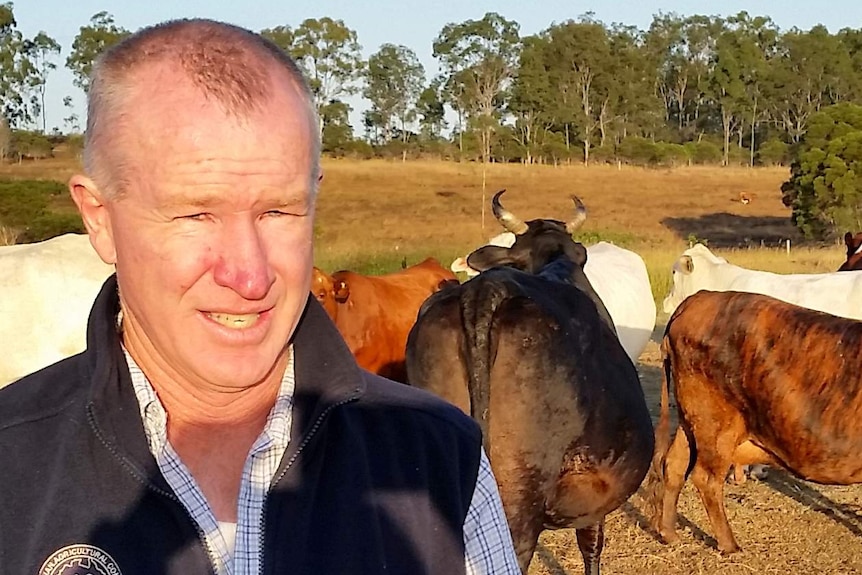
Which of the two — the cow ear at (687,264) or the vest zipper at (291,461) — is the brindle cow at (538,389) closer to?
the vest zipper at (291,461)

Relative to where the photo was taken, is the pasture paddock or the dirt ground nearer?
the dirt ground

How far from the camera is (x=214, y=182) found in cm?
140

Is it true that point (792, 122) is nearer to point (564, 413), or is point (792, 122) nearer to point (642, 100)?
point (642, 100)

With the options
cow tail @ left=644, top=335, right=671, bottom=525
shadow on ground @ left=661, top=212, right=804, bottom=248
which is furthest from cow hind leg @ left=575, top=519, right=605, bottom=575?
shadow on ground @ left=661, top=212, right=804, bottom=248

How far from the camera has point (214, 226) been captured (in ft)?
4.68

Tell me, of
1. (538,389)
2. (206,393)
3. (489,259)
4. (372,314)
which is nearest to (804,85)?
(372,314)

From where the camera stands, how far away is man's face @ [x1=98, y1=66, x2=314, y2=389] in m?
1.40

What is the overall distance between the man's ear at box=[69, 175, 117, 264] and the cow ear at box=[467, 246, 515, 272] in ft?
14.4

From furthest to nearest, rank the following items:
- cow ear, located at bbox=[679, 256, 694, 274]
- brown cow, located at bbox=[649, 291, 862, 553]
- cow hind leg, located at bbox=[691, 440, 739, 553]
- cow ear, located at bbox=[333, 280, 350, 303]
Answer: cow ear, located at bbox=[679, 256, 694, 274] → cow ear, located at bbox=[333, 280, 350, 303] → cow hind leg, located at bbox=[691, 440, 739, 553] → brown cow, located at bbox=[649, 291, 862, 553]

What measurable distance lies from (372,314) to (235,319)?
6270mm

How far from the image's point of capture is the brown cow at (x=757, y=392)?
19.1 ft

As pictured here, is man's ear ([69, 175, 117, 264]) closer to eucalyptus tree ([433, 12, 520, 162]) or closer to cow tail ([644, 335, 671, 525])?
cow tail ([644, 335, 671, 525])

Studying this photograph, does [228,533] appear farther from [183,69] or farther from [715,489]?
[715,489]

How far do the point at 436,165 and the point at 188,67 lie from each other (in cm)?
4421
